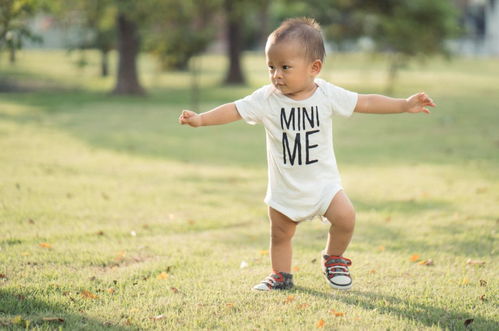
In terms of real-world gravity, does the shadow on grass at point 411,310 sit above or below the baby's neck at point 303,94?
below

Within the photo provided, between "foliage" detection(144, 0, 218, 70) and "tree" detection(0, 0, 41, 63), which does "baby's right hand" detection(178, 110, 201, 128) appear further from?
"foliage" detection(144, 0, 218, 70)

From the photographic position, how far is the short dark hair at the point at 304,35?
348 cm

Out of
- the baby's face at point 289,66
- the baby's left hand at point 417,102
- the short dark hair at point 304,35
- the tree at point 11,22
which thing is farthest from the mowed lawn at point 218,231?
the tree at point 11,22

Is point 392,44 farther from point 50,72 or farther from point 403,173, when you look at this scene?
point 50,72

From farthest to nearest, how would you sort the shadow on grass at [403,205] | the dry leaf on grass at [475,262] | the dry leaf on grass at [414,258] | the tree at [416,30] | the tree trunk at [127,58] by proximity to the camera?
the tree at [416,30]
the tree trunk at [127,58]
the shadow on grass at [403,205]
the dry leaf on grass at [414,258]
the dry leaf on grass at [475,262]

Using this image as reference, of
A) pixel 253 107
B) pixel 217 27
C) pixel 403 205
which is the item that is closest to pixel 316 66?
pixel 253 107

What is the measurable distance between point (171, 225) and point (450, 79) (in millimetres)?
24205

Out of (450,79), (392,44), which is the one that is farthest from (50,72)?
(450,79)

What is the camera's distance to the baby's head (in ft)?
11.4

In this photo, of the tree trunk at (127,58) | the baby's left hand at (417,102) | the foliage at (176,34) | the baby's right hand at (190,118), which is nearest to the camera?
the baby's right hand at (190,118)

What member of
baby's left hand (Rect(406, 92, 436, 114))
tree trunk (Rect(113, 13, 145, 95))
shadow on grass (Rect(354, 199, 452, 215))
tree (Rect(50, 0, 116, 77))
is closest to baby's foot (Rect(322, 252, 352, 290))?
baby's left hand (Rect(406, 92, 436, 114))

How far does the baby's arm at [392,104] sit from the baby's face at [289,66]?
383 mm

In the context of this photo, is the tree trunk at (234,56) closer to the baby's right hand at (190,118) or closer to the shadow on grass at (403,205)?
the shadow on grass at (403,205)

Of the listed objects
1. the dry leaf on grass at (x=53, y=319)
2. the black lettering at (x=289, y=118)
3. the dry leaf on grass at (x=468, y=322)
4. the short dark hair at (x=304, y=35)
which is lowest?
the dry leaf on grass at (x=468, y=322)
